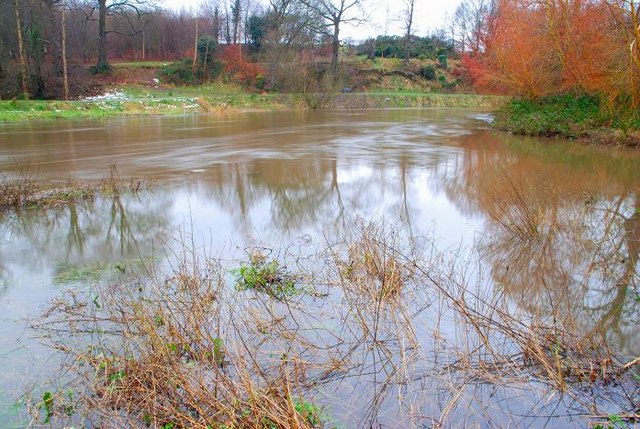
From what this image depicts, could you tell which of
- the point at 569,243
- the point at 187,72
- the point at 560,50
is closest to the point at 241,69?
the point at 187,72

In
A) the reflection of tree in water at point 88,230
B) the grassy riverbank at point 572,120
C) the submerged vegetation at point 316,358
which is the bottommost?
the reflection of tree in water at point 88,230

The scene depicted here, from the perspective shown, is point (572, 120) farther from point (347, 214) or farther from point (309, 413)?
point (309, 413)

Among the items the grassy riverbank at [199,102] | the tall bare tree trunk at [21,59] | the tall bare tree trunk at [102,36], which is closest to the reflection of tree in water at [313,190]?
the grassy riverbank at [199,102]

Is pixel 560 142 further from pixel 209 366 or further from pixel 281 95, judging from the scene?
pixel 281 95

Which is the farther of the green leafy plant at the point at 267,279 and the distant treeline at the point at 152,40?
the distant treeline at the point at 152,40

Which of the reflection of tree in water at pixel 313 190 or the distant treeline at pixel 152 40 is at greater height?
the distant treeline at pixel 152 40

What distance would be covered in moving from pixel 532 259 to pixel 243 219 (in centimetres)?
486

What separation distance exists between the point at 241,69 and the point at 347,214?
39912mm

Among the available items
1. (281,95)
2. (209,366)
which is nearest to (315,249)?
(209,366)

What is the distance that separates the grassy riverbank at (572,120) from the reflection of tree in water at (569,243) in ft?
17.0

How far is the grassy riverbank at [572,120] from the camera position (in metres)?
18.5

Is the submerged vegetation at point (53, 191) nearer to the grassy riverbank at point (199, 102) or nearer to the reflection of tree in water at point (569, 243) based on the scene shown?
the reflection of tree in water at point (569, 243)

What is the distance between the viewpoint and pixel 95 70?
139 feet

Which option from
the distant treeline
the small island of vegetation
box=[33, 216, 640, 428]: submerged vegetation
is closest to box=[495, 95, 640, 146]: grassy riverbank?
the small island of vegetation
